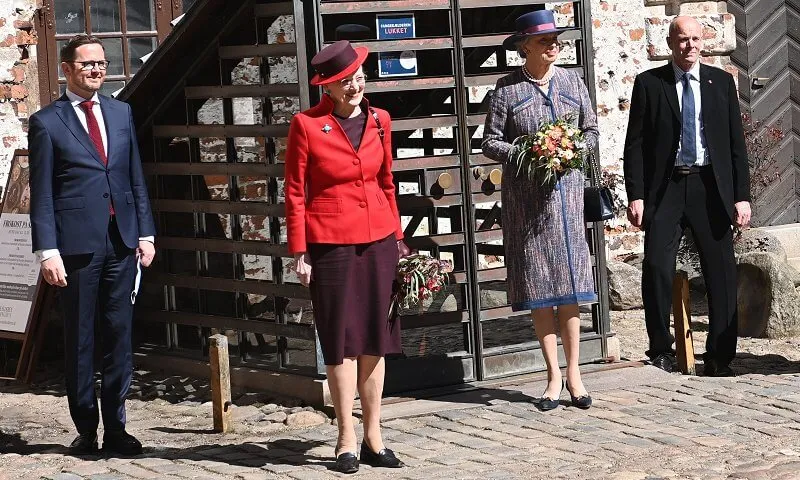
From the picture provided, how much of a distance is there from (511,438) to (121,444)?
1.88 meters

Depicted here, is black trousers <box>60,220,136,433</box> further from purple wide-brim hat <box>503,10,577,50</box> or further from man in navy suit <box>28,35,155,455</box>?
purple wide-brim hat <box>503,10,577,50</box>

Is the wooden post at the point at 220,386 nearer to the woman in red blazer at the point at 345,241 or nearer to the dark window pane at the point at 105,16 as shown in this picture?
the woman in red blazer at the point at 345,241

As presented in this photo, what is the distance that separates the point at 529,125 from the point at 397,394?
1.67 metres

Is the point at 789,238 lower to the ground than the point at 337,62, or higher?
lower

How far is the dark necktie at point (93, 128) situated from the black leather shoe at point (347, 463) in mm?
1862

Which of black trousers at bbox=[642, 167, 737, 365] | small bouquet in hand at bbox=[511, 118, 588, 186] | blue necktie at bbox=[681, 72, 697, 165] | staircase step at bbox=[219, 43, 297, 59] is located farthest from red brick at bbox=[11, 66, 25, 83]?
blue necktie at bbox=[681, 72, 697, 165]

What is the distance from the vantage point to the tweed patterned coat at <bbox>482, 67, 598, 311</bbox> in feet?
25.1

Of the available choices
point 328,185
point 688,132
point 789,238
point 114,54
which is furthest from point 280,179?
point 789,238

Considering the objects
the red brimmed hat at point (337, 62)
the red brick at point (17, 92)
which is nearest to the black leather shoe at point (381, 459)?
the red brimmed hat at point (337, 62)

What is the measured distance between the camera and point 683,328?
28.1ft

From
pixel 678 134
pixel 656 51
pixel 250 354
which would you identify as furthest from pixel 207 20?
pixel 656 51

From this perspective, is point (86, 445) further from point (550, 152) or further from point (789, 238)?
point (789, 238)

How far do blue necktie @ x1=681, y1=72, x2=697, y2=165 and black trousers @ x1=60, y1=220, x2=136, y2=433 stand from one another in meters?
3.17

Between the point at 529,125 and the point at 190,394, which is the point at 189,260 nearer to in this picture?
the point at 190,394
